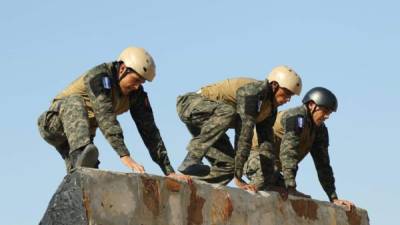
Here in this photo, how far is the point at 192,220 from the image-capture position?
10.3 m

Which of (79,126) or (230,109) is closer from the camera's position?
(79,126)

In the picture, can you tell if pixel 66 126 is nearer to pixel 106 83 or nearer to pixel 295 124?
pixel 106 83

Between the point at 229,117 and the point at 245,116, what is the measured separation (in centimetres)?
24

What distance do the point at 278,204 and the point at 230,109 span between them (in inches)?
54.8

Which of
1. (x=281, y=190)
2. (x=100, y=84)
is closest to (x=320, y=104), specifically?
(x=281, y=190)

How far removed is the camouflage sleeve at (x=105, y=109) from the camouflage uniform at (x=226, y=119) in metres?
1.61

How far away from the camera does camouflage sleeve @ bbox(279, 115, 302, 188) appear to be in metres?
12.4

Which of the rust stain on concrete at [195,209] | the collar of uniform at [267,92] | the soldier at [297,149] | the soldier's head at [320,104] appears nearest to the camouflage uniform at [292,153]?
the soldier at [297,149]

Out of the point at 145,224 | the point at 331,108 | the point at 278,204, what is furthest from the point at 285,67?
the point at 145,224

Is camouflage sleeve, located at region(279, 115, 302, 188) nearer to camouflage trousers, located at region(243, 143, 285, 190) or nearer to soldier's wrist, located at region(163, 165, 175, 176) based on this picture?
camouflage trousers, located at region(243, 143, 285, 190)

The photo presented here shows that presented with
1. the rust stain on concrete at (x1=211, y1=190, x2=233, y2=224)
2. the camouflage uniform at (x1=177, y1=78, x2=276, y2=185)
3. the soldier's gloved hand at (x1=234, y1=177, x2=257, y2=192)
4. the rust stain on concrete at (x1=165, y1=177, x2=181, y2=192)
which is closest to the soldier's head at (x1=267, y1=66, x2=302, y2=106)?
the camouflage uniform at (x1=177, y1=78, x2=276, y2=185)

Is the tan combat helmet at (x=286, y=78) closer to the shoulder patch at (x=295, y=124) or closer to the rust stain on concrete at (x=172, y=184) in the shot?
the shoulder patch at (x=295, y=124)

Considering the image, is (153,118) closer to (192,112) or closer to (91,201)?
(192,112)

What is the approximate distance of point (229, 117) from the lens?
11.7m
